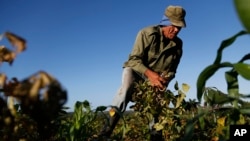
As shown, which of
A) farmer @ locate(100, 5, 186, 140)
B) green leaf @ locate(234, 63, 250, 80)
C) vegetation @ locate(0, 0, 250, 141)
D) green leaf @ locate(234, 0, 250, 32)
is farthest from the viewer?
farmer @ locate(100, 5, 186, 140)

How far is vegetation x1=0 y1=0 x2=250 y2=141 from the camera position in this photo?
1021mm

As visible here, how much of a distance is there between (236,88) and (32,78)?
48.6 inches

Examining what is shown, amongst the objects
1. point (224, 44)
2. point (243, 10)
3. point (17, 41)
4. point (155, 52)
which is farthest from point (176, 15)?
point (17, 41)

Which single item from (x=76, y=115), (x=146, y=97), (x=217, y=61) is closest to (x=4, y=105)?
(x=217, y=61)

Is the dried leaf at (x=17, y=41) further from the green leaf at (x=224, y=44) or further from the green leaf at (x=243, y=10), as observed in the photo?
the green leaf at (x=224, y=44)

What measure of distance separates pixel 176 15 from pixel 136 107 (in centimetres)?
133

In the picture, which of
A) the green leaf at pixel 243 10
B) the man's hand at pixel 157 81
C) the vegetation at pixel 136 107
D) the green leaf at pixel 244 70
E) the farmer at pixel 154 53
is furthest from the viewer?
the farmer at pixel 154 53

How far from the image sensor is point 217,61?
1884 millimetres

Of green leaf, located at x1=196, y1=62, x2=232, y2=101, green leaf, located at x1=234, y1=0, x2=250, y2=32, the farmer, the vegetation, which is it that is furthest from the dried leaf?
the farmer

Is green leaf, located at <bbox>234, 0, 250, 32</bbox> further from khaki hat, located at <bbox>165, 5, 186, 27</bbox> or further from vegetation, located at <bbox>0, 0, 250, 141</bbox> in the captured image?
khaki hat, located at <bbox>165, 5, 186, 27</bbox>

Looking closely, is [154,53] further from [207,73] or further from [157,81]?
[207,73]

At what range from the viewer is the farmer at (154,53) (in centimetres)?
418

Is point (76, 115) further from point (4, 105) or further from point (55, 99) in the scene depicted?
point (55, 99)

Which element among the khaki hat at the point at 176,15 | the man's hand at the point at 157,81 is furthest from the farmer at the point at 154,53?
the man's hand at the point at 157,81
